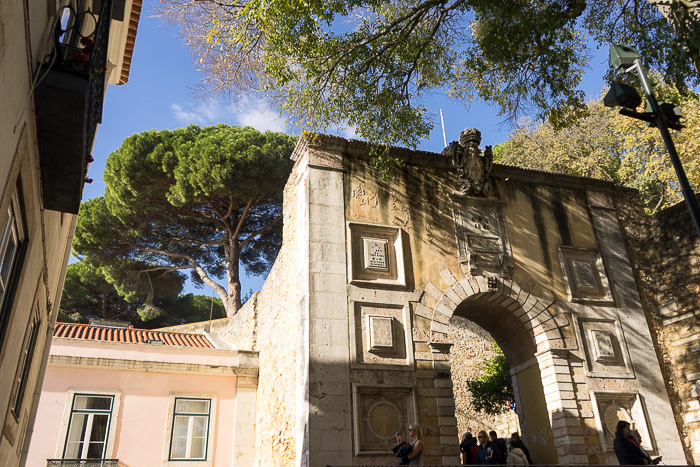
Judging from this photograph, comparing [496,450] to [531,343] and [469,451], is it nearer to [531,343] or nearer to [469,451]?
[469,451]

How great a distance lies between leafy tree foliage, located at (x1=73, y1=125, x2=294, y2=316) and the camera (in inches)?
844

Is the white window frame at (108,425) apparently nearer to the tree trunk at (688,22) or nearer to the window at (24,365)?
the window at (24,365)

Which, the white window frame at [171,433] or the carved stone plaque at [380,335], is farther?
the white window frame at [171,433]

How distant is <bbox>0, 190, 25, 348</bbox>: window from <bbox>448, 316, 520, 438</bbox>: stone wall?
17.2 metres

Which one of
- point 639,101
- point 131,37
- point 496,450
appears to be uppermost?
point 131,37

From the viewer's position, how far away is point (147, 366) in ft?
42.5

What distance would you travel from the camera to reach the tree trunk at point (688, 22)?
6.26 metres

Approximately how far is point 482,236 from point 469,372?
11.9 metres

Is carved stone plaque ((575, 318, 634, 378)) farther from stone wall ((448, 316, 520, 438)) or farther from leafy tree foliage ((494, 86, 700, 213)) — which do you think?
stone wall ((448, 316, 520, 438))

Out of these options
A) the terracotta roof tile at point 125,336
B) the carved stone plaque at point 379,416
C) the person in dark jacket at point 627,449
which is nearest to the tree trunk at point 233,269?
the terracotta roof tile at point 125,336

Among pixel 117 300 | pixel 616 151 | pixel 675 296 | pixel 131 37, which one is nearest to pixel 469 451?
pixel 675 296

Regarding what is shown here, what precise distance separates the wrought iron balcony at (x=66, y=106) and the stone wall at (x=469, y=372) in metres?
17.1

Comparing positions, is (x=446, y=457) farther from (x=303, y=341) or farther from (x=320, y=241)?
(x=320, y=241)

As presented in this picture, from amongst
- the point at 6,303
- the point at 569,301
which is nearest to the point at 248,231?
the point at 569,301
